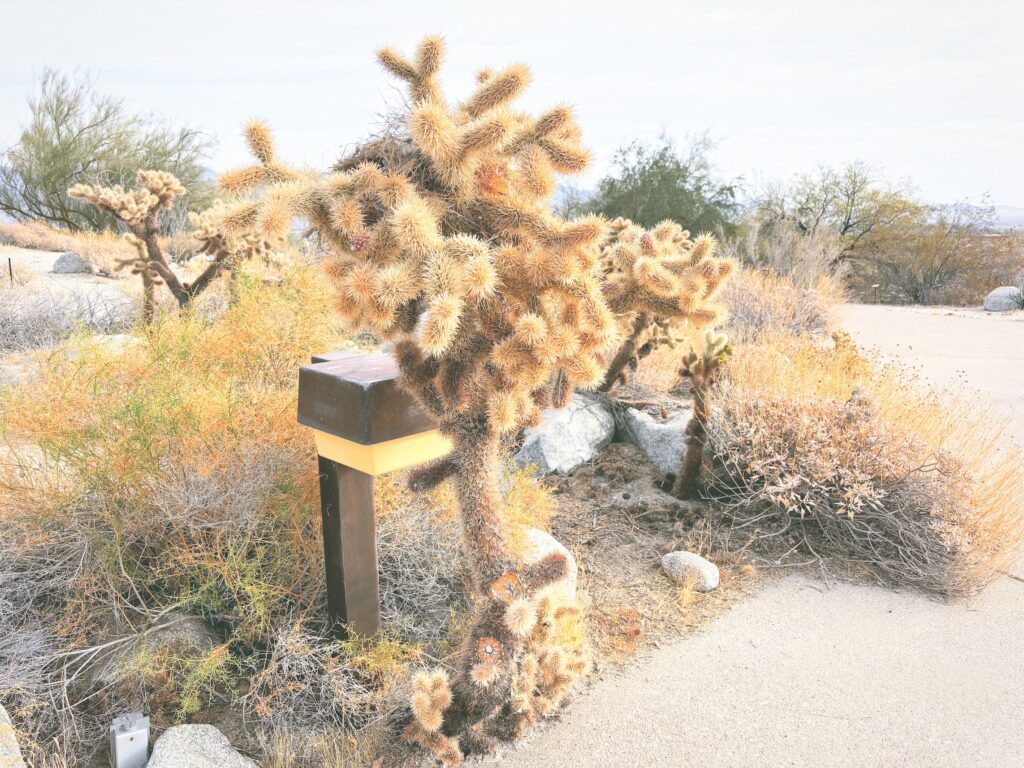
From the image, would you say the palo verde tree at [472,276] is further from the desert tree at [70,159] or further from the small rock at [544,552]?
the desert tree at [70,159]

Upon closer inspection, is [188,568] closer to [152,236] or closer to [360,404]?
[360,404]

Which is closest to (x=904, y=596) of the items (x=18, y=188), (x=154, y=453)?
(x=154, y=453)

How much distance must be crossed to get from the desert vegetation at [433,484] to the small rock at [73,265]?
7991 mm

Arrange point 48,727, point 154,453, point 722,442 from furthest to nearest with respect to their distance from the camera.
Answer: point 722,442
point 154,453
point 48,727

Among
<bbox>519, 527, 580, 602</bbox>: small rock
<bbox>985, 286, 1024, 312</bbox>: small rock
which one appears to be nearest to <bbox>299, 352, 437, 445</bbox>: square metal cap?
<bbox>519, 527, 580, 602</bbox>: small rock

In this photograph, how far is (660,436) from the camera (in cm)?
451

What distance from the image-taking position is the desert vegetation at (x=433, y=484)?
180 centimetres

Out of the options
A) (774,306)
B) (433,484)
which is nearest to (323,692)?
(433,484)

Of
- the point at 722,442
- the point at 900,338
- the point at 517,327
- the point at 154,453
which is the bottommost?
the point at 900,338

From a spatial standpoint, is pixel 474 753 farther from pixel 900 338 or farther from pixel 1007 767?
pixel 900 338

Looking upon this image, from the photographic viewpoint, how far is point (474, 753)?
2.24 m

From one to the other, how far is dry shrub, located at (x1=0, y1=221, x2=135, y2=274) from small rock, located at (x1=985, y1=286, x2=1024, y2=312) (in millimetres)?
16926

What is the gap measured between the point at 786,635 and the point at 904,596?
778 mm

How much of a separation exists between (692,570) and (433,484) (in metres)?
1.65
